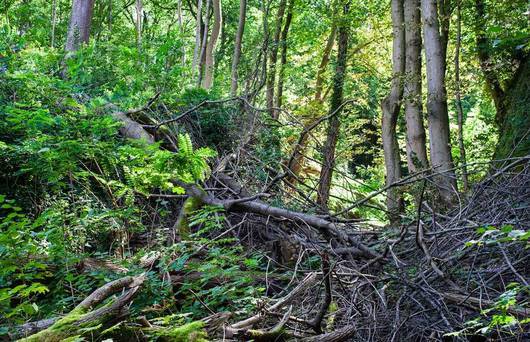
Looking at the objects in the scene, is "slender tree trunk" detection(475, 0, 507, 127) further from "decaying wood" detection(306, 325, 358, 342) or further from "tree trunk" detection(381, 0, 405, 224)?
"decaying wood" detection(306, 325, 358, 342)

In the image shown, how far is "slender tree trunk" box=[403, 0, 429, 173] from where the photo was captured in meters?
8.57

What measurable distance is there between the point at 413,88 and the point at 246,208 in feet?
12.9

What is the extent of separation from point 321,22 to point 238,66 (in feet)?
9.50

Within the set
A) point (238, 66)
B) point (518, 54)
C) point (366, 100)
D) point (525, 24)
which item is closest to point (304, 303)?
point (525, 24)

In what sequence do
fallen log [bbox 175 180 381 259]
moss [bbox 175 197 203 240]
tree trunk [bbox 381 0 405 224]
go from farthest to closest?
tree trunk [bbox 381 0 405 224], moss [bbox 175 197 203 240], fallen log [bbox 175 180 381 259]

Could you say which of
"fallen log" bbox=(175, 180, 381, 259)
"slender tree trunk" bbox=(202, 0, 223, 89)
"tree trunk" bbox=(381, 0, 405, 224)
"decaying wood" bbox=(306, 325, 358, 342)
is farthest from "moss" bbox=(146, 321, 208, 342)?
"slender tree trunk" bbox=(202, 0, 223, 89)

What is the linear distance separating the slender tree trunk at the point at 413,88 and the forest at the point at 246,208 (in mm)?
35

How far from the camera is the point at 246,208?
268 inches

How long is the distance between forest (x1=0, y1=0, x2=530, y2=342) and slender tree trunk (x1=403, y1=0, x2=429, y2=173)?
0.04 m

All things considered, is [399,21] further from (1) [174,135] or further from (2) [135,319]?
(2) [135,319]

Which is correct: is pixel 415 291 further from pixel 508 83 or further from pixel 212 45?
pixel 212 45

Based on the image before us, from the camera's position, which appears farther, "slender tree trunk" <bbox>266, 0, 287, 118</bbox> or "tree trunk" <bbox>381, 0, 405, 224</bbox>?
"slender tree trunk" <bbox>266, 0, 287, 118</bbox>

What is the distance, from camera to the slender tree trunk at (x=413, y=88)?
8.57 metres

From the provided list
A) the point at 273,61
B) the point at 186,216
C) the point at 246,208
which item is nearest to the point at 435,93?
the point at 246,208
